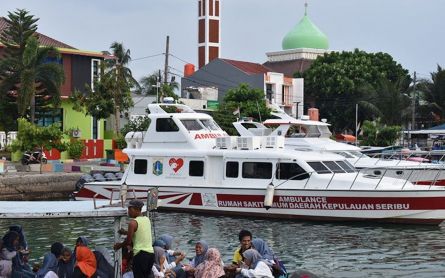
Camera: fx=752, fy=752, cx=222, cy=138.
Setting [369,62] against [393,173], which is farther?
[369,62]

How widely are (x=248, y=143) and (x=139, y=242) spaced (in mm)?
13996

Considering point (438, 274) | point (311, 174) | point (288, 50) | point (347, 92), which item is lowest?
point (438, 274)

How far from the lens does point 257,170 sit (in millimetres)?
A: 24312

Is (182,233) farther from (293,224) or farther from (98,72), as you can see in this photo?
(98,72)

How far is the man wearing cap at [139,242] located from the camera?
10.9m

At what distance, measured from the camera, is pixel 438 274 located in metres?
16.3

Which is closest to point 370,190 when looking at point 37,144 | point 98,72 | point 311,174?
point 311,174

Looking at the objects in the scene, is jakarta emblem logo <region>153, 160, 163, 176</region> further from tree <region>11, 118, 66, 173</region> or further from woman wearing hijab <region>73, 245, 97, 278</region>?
woman wearing hijab <region>73, 245, 97, 278</region>

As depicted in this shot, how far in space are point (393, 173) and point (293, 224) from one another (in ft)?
26.2

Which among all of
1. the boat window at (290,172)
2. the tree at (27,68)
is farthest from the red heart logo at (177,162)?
the tree at (27,68)

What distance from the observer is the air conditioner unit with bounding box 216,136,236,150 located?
25125mm

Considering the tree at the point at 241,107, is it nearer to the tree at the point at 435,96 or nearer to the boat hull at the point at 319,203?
the tree at the point at 435,96

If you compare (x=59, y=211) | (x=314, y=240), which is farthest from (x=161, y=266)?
(x=314, y=240)

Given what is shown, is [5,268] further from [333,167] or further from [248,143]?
[333,167]
